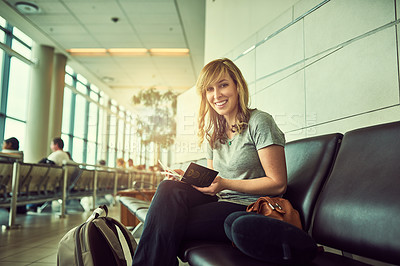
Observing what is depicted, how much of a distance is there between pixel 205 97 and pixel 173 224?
706 mm

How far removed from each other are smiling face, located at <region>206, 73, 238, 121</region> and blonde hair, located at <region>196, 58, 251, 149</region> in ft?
0.06

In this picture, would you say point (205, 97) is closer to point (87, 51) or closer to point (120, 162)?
point (120, 162)

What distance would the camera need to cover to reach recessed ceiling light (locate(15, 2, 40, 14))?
20.2 feet

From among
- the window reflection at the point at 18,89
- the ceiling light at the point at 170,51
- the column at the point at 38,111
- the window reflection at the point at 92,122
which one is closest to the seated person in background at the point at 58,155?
the window reflection at the point at 18,89

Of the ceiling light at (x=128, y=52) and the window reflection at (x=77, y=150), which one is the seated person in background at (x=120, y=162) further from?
the ceiling light at (x=128, y=52)

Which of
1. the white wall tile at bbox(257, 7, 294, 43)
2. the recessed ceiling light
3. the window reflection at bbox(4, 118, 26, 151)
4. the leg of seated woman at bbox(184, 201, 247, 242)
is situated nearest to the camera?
the leg of seated woman at bbox(184, 201, 247, 242)

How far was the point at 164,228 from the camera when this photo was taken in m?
1.15

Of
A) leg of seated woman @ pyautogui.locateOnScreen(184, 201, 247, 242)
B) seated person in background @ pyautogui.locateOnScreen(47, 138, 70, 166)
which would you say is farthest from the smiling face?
seated person in background @ pyautogui.locateOnScreen(47, 138, 70, 166)

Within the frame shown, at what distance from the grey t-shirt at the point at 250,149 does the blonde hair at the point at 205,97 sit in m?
0.05

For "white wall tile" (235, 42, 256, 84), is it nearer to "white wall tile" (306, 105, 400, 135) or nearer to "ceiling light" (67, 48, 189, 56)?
"white wall tile" (306, 105, 400, 135)

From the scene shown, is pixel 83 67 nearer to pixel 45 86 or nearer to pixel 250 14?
pixel 45 86

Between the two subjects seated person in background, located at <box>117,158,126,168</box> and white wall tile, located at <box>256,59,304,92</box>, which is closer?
white wall tile, located at <box>256,59,304,92</box>

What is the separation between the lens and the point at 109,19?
22.5 feet

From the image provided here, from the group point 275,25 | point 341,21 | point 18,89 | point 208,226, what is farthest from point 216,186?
point 18,89
